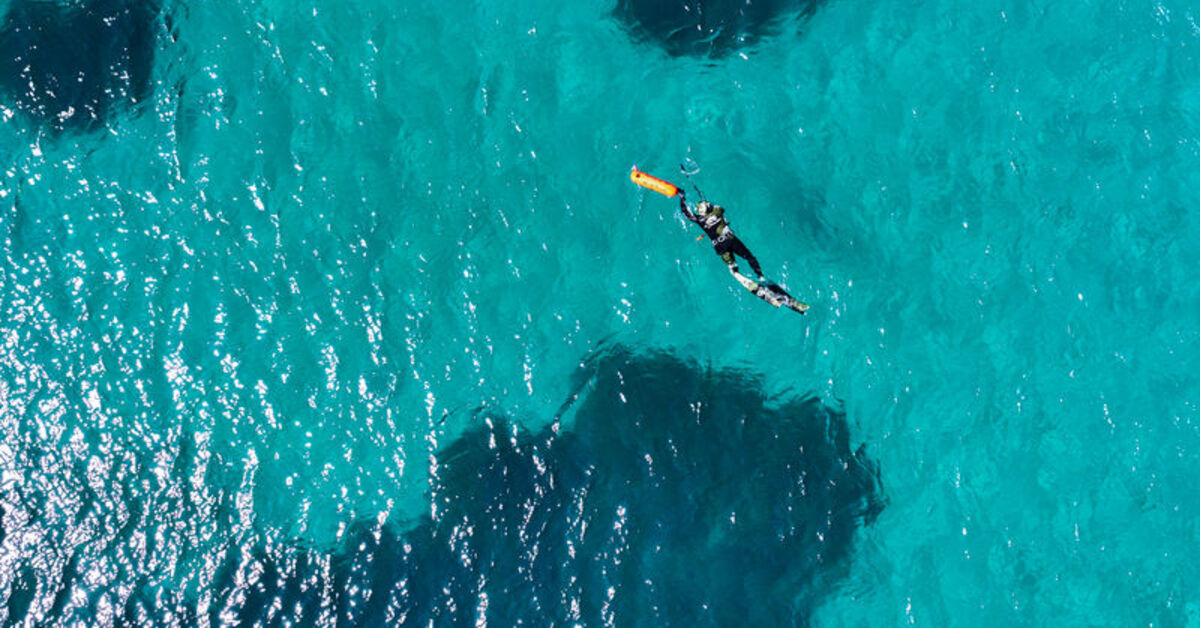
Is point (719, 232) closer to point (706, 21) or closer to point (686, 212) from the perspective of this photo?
point (686, 212)

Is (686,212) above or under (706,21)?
under

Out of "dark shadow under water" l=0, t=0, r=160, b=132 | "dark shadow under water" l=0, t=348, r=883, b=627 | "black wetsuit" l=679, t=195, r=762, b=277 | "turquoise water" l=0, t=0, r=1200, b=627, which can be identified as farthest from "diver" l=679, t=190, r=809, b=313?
"dark shadow under water" l=0, t=0, r=160, b=132

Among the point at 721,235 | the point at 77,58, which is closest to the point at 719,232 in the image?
the point at 721,235

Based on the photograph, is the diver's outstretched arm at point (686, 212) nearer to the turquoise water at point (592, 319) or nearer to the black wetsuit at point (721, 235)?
the black wetsuit at point (721, 235)

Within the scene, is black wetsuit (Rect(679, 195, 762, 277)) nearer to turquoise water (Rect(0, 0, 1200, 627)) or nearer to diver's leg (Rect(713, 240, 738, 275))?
diver's leg (Rect(713, 240, 738, 275))

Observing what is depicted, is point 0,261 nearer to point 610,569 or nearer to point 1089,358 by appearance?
point 610,569

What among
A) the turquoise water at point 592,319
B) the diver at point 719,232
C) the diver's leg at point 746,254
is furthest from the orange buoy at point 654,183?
the diver's leg at point 746,254
